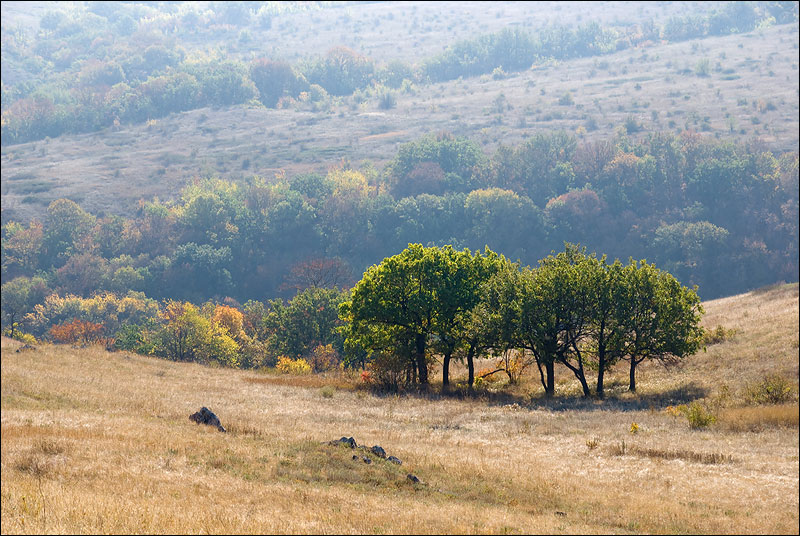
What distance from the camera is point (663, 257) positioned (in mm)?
153000

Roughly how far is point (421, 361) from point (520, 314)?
10140 millimetres

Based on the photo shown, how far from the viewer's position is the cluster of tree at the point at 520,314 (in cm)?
4353

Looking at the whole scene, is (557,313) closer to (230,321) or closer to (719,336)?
(719,336)

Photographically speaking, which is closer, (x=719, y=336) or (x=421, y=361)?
(x=719, y=336)

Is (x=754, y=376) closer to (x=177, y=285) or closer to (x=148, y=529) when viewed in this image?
(x=148, y=529)

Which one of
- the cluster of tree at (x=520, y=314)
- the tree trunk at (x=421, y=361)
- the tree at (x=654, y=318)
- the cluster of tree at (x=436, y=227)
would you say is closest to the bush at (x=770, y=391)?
the tree at (x=654, y=318)

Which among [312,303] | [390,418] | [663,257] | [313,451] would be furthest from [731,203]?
[313,451]

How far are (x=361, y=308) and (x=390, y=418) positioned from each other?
16391mm

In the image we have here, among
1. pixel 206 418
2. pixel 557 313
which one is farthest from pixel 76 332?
pixel 557 313

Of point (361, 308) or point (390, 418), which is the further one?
point (361, 308)

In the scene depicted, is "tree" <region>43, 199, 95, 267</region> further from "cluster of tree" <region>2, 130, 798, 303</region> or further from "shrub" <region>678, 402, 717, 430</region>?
"shrub" <region>678, 402, 717, 430</region>

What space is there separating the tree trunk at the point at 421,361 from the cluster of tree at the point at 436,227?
105m

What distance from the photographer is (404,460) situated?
2542 cm

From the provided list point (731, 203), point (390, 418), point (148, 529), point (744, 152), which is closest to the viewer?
point (148, 529)
